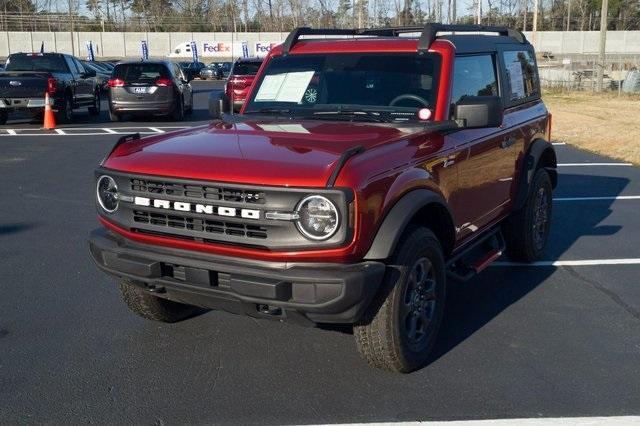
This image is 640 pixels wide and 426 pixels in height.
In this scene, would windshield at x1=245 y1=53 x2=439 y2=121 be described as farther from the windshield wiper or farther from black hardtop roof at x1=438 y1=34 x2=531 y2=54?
black hardtop roof at x1=438 y1=34 x2=531 y2=54

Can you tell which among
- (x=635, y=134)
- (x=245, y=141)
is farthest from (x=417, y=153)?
(x=635, y=134)

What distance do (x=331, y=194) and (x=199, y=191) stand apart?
77 centimetres

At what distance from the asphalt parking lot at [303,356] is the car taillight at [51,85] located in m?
11.0

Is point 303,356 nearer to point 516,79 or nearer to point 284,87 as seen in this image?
point 284,87

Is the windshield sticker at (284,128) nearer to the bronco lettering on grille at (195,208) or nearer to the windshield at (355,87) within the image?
the windshield at (355,87)

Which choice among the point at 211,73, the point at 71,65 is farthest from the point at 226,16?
the point at 71,65

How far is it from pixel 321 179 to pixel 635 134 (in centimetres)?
1490

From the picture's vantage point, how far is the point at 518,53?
260 inches

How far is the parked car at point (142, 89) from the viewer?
18.6 m

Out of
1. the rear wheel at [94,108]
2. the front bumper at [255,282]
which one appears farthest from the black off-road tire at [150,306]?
the rear wheel at [94,108]

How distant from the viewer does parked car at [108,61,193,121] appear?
61.0ft

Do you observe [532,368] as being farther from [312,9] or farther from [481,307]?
[312,9]

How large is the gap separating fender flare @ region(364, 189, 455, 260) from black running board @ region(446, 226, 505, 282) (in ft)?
2.74

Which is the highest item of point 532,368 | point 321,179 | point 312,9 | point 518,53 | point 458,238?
point 312,9
